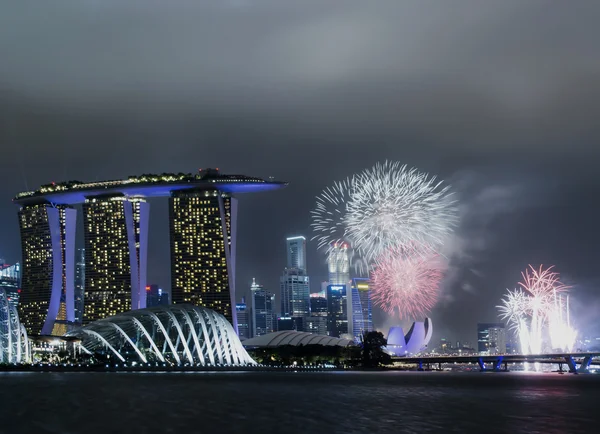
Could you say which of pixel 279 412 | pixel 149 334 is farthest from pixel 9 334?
pixel 279 412

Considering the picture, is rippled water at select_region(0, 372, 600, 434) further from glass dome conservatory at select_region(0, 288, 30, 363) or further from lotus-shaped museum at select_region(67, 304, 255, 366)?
lotus-shaped museum at select_region(67, 304, 255, 366)

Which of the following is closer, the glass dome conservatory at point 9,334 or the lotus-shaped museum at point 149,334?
the glass dome conservatory at point 9,334

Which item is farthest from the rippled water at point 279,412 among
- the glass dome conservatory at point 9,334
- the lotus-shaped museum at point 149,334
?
the lotus-shaped museum at point 149,334

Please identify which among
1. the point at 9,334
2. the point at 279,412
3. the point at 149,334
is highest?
the point at 149,334

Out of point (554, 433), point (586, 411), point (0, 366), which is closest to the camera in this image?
point (554, 433)

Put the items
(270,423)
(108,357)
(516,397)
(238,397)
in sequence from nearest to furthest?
(270,423)
(238,397)
(516,397)
(108,357)

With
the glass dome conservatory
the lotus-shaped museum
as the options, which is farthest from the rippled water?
the lotus-shaped museum

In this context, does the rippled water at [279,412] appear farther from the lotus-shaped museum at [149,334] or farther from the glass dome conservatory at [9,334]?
the lotus-shaped museum at [149,334]

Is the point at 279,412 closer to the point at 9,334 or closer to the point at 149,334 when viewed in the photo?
the point at 9,334

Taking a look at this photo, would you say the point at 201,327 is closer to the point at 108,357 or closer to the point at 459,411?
the point at 108,357

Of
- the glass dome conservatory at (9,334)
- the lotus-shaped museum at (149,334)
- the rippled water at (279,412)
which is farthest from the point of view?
the lotus-shaped museum at (149,334)

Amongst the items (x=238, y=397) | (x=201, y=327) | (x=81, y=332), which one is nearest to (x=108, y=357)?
(x=81, y=332)
